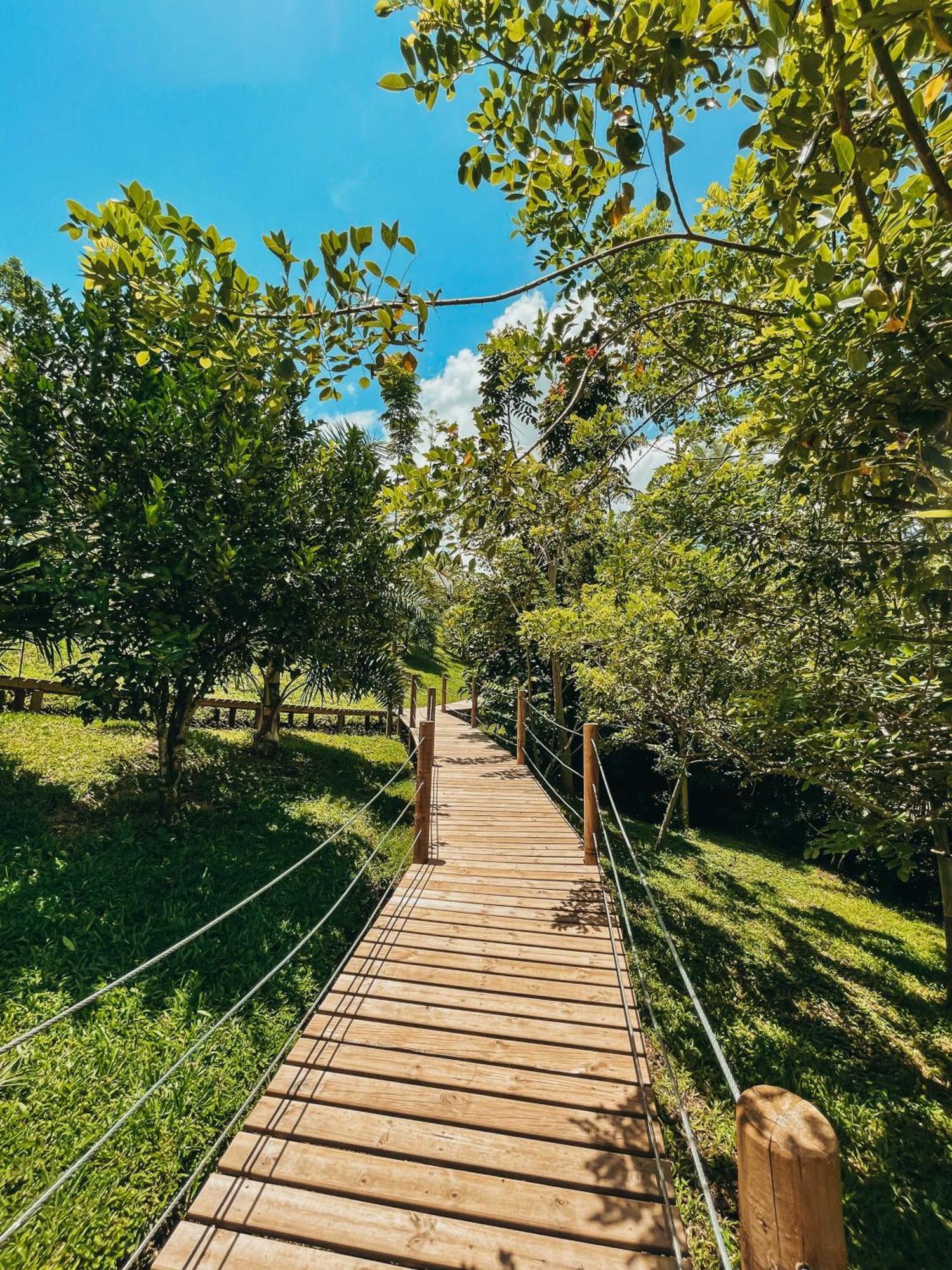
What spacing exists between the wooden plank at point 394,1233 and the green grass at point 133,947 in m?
1.45

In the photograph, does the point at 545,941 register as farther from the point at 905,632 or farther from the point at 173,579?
the point at 173,579

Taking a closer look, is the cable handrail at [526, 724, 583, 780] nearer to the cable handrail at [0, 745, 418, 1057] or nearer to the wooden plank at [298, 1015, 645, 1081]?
the wooden plank at [298, 1015, 645, 1081]

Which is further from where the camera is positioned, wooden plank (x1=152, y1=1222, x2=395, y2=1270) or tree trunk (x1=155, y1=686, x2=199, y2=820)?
tree trunk (x1=155, y1=686, x2=199, y2=820)

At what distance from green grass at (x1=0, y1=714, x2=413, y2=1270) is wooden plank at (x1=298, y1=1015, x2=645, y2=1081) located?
1.32 meters

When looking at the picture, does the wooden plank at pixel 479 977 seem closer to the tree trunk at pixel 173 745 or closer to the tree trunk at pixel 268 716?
the tree trunk at pixel 173 745

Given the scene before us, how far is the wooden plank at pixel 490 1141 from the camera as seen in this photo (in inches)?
90.7

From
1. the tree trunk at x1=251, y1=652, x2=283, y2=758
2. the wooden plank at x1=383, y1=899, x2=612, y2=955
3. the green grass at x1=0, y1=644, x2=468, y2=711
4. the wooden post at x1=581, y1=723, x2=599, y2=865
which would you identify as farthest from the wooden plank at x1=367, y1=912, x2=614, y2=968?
the tree trunk at x1=251, y1=652, x2=283, y2=758

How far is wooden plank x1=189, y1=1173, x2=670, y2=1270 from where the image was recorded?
2.00 metres

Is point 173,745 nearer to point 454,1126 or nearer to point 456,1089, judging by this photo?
point 456,1089

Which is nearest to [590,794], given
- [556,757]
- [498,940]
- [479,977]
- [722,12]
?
[556,757]

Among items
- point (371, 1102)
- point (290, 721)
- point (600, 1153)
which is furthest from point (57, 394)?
point (290, 721)

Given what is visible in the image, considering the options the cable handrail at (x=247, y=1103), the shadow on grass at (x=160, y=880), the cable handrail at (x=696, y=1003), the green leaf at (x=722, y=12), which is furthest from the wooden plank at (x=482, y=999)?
the green leaf at (x=722, y=12)

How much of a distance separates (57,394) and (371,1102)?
7.37 meters

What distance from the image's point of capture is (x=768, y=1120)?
1.20 m
